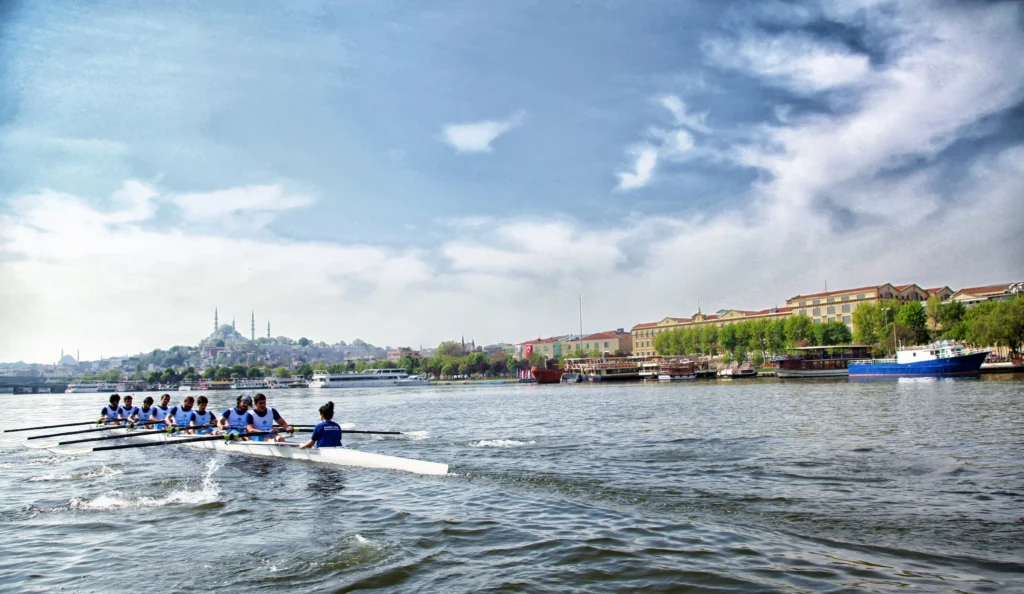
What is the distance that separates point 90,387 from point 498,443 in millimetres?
206279

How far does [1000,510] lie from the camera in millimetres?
10430

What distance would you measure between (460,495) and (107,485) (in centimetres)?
901

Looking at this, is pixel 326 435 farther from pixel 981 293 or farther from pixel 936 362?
pixel 981 293

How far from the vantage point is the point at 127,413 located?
27625 millimetres

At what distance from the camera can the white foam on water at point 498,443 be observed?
21.8m

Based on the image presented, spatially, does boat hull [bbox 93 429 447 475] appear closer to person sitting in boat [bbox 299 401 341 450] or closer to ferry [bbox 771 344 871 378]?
person sitting in boat [bbox 299 401 341 450]

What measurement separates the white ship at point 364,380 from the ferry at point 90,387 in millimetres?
68724

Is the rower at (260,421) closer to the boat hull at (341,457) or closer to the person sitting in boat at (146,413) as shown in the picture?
the boat hull at (341,457)

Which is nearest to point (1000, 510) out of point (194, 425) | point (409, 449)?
point (409, 449)

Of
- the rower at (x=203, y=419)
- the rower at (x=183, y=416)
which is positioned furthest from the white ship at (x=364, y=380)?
the rower at (x=203, y=419)

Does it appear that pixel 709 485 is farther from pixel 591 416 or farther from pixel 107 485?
pixel 591 416

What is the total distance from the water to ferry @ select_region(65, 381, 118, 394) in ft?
610

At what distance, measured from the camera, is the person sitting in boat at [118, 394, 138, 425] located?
26516 millimetres

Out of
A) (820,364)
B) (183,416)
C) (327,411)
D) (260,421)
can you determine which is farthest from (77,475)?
(820,364)
